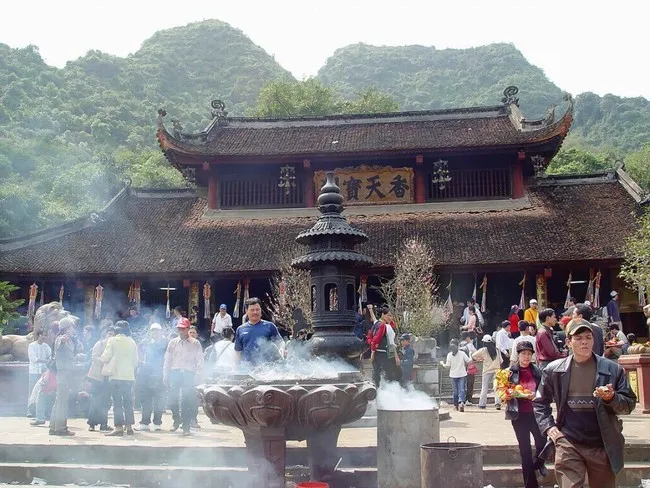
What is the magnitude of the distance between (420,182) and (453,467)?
697 inches

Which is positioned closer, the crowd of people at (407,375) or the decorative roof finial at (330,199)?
the crowd of people at (407,375)

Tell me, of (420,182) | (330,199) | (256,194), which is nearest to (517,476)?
(330,199)

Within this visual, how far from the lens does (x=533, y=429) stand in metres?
6.10

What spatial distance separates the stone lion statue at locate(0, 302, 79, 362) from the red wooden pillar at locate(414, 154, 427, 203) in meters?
12.5

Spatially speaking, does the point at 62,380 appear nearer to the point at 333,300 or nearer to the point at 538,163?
the point at 333,300

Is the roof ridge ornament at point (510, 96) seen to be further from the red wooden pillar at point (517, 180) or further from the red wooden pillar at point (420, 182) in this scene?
the red wooden pillar at point (420, 182)

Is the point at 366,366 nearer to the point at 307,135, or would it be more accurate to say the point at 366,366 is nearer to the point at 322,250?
the point at 322,250

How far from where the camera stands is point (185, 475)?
7.09 metres

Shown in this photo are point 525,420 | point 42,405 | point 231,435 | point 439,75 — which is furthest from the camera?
point 439,75

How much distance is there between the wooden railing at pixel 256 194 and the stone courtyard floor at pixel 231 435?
12.9 m

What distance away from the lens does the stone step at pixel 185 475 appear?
6.86 metres

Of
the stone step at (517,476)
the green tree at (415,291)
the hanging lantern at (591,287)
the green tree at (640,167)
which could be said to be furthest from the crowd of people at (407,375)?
the green tree at (640,167)

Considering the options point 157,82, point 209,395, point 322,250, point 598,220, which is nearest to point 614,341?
point 598,220

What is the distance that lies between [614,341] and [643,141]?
2218 inches
